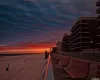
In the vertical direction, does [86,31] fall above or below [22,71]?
above

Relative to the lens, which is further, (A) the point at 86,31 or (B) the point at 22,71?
(A) the point at 86,31

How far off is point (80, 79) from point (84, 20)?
8586 centimetres

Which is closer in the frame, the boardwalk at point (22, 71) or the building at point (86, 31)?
the boardwalk at point (22, 71)

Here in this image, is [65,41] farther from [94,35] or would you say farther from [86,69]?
[86,69]

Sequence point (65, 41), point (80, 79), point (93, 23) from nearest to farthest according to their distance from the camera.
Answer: point (80, 79)
point (93, 23)
point (65, 41)

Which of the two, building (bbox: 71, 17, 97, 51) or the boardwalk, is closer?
the boardwalk

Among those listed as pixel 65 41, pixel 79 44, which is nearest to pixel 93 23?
pixel 79 44

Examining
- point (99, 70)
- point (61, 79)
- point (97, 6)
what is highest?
point (97, 6)

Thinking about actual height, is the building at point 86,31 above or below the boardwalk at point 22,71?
above

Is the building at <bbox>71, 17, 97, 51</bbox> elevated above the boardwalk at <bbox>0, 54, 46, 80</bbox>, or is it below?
above

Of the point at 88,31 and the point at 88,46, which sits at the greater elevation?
the point at 88,31

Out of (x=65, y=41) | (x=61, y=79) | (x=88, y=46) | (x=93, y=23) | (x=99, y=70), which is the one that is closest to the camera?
(x=99, y=70)

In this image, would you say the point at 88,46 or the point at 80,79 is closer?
the point at 80,79

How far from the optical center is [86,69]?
254 inches
